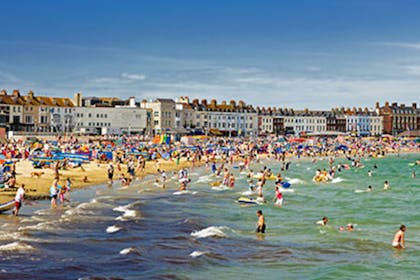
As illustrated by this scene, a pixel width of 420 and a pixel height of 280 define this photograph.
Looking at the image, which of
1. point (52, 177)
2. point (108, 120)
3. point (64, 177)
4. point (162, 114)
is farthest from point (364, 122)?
point (52, 177)

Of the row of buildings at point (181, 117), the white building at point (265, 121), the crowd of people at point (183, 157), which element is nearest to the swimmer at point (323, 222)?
the crowd of people at point (183, 157)

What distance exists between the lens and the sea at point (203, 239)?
14.8 metres

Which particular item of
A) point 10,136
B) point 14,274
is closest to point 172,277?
point 14,274

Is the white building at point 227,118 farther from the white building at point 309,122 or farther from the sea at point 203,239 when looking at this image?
the sea at point 203,239

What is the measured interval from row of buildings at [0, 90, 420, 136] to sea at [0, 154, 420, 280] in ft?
235

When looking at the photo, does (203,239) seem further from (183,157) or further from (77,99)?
(77,99)

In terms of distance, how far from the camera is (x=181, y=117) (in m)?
121

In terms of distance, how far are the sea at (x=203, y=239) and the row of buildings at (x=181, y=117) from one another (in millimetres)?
71508

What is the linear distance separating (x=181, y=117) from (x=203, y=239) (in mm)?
102268

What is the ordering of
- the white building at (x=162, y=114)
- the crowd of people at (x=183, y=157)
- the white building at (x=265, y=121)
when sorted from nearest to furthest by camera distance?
the crowd of people at (x=183, y=157)
the white building at (x=162, y=114)
the white building at (x=265, y=121)

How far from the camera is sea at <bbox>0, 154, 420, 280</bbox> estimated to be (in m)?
14.8

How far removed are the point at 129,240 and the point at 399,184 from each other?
1141 inches

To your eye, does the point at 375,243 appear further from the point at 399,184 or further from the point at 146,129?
the point at 146,129

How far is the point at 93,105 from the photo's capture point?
358 feet
